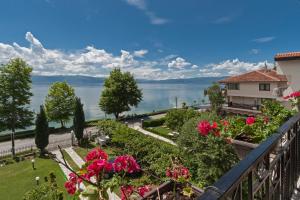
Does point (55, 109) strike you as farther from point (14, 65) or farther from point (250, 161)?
point (250, 161)

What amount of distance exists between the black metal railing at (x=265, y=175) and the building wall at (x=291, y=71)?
18.5 meters

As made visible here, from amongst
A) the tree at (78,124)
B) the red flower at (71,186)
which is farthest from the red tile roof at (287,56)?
the tree at (78,124)

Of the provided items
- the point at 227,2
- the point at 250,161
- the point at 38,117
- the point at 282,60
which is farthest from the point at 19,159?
the point at 282,60

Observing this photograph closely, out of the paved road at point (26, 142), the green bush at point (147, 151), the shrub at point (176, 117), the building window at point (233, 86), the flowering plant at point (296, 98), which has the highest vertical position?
the building window at point (233, 86)

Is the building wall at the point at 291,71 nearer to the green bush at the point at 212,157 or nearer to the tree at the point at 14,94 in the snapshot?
the green bush at the point at 212,157

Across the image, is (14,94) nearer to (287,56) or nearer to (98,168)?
(98,168)

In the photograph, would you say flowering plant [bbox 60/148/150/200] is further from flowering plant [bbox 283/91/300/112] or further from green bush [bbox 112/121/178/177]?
green bush [bbox 112/121/178/177]

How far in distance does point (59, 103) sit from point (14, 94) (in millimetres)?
6547

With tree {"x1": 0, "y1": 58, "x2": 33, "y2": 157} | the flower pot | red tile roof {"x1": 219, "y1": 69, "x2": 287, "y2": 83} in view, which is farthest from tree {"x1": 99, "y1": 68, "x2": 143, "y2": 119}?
the flower pot

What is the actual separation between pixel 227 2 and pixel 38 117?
63.0ft

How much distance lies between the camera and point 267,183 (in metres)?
1.36

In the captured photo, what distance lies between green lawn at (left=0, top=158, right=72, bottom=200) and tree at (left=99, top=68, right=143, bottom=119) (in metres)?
13.4

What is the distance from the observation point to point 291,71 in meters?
17.4

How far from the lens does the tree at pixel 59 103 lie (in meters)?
26.4
